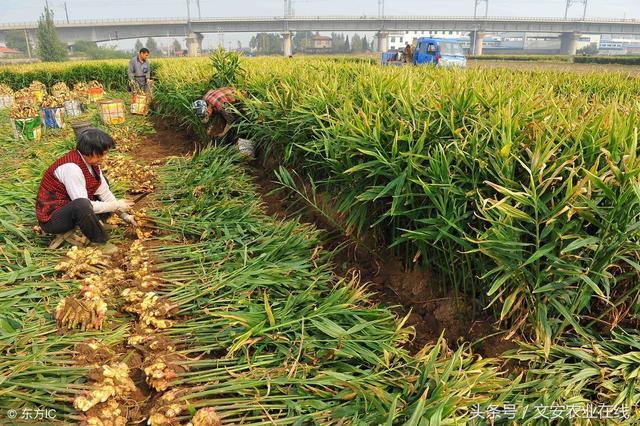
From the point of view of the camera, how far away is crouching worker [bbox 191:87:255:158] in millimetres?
4934

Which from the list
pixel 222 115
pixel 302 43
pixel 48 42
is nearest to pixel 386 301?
pixel 222 115

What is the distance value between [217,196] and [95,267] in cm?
132

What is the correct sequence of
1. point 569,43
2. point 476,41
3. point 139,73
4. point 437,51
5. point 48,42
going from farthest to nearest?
point 569,43 < point 476,41 < point 48,42 < point 437,51 < point 139,73

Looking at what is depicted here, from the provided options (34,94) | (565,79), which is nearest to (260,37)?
(34,94)

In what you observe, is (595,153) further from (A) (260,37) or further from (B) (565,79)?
(A) (260,37)

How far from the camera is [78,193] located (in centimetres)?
311

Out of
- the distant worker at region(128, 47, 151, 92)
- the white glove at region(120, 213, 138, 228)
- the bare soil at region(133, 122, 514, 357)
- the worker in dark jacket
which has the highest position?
the distant worker at region(128, 47, 151, 92)

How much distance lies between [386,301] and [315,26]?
54.4 m

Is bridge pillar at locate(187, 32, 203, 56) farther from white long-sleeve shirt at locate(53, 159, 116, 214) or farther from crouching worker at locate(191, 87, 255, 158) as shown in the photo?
white long-sleeve shirt at locate(53, 159, 116, 214)

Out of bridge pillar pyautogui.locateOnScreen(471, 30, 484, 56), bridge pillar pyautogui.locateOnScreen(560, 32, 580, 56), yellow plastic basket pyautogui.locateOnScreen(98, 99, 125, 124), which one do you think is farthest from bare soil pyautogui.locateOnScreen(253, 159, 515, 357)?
bridge pillar pyautogui.locateOnScreen(560, 32, 580, 56)

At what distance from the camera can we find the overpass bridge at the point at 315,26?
164ft

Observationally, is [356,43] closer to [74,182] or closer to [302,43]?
[302,43]

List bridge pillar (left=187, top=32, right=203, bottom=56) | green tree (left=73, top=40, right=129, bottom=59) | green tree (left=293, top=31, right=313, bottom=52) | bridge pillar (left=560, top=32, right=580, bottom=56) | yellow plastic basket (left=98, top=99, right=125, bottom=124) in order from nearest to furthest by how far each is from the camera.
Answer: yellow plastic basket (left=98, top=99, right=125, bottom=124) < bridge pillar (left=187, top=32, right=203, bottom=56) < green tree (left=73, top=40, right=129, bottom=59) < bridge pillar (left=560, top=32, right=580, bottom=56) < green tree (left=293, top=31, right=313, bottom=52)

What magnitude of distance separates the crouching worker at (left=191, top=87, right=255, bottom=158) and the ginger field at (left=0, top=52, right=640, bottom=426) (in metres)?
1.81
